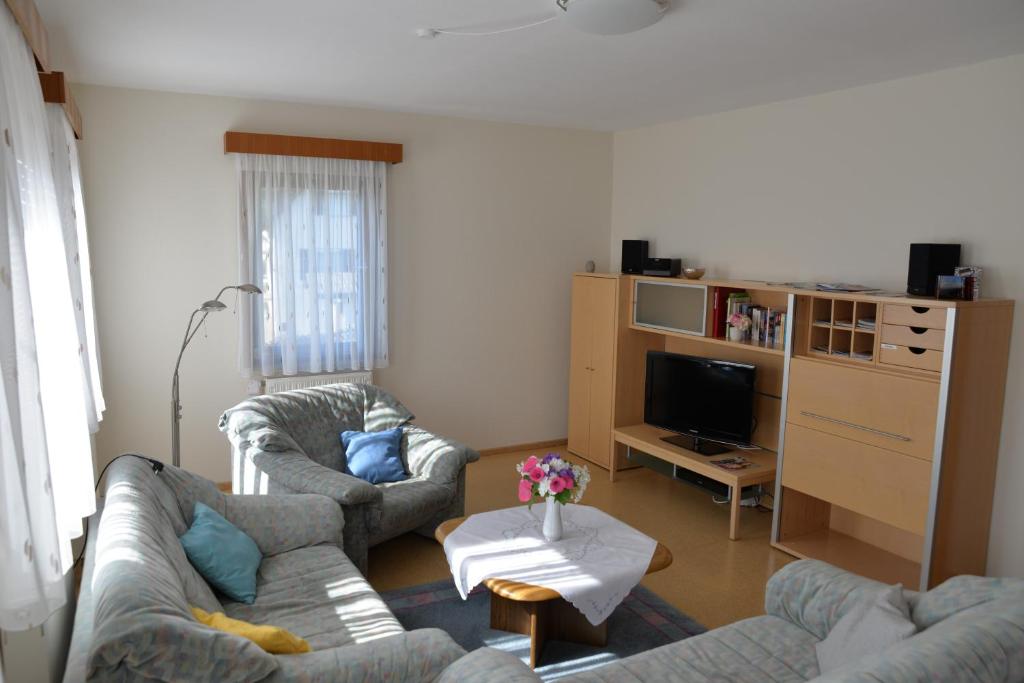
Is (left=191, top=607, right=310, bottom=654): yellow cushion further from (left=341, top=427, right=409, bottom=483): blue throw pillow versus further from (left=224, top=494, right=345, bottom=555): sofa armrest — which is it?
(left=341, top=427, right=409, bottom=483): blue throw pillow

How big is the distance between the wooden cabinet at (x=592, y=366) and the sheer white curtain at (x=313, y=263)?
5.19ft

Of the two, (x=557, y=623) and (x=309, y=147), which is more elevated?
(x=309, y=147)

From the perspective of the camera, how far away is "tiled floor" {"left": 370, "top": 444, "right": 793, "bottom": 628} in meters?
3.81

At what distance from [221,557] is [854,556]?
3.37 meters

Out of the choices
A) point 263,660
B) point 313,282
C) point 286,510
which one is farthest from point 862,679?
point 313,282

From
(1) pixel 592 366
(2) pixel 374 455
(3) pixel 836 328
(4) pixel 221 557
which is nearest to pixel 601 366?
(1) pixel 592 366

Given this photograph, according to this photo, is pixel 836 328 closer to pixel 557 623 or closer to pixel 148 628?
pixel 557 623

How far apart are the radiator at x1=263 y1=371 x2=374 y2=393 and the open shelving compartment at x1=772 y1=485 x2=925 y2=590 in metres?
2.96

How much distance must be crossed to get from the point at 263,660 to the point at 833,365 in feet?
10.6

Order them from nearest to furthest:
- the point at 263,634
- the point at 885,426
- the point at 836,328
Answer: the point at 263,634
the point at 885,426
the point at 836,328

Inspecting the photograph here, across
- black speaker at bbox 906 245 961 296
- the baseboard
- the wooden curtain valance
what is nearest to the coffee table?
black speaker at bbox 906 245 961 296

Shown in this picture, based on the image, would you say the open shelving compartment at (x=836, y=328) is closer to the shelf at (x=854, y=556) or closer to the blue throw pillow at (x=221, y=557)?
the shelf at (x=854, y=556)

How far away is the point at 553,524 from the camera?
3.44 meters

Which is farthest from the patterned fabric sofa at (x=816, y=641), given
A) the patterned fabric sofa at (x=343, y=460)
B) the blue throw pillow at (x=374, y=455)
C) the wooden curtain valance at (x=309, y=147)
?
the wooden curtain valance at (x=309, y=147)
